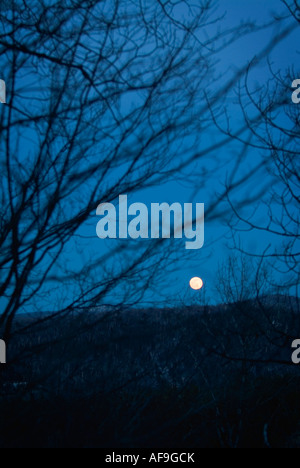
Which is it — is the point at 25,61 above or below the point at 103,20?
below

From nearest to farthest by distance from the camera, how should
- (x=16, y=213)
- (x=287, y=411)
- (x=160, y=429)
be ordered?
(x=160, y=429)
(x=16, y=213)
(x=287, y=411)

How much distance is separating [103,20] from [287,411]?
1630cm

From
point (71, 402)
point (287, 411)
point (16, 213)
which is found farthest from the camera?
point (287, 411)

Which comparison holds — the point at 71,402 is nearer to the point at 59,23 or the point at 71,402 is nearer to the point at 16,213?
the point at 16,213

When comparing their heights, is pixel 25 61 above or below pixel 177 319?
above

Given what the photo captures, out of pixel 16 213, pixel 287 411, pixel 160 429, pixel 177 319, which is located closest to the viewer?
pixel 160 429

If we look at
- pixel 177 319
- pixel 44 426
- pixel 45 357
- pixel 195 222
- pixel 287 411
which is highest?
pixel 195 222

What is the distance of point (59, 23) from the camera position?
7.20 feet

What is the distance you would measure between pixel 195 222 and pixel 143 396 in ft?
3.61

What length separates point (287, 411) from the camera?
51.1 ft
